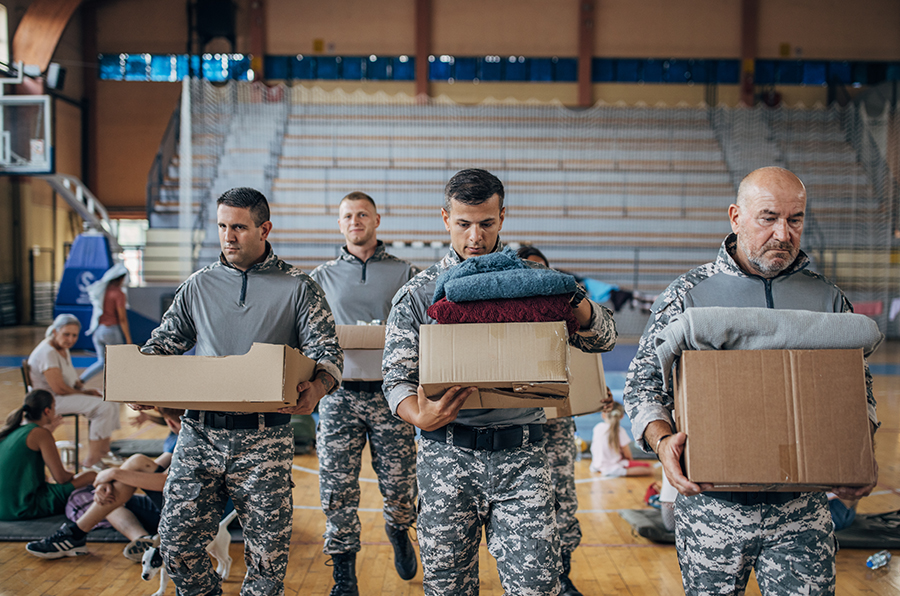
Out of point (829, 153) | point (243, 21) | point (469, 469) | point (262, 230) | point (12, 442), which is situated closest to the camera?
point (469, 469)

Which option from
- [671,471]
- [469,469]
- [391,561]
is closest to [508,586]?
[469,469]

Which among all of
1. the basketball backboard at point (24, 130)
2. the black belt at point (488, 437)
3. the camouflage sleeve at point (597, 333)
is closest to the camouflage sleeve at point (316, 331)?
the black belt at point (488, 437)

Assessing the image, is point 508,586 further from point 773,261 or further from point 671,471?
point 773,261

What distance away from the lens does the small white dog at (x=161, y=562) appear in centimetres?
324

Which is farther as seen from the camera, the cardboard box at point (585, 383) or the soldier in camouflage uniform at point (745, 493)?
the cardboard box at point (585, 383)

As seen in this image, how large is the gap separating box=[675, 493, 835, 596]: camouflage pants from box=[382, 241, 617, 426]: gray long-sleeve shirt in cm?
53

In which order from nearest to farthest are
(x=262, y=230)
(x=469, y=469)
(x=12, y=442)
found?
1. (x=469, y=469)
2. (x=262, y=230)
3. (x=12, y=442)

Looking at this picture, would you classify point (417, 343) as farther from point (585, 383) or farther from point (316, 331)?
point (585, 383)

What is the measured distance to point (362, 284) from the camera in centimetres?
374

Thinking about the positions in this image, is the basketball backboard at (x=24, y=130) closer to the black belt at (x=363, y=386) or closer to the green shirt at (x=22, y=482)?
the green shirt at (x=22, y=482)

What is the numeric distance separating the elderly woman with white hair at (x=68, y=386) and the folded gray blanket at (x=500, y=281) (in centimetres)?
455

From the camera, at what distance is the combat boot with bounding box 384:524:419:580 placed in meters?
3.46

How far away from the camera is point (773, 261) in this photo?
187 centimetres

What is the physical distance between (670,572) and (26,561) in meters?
3.47
